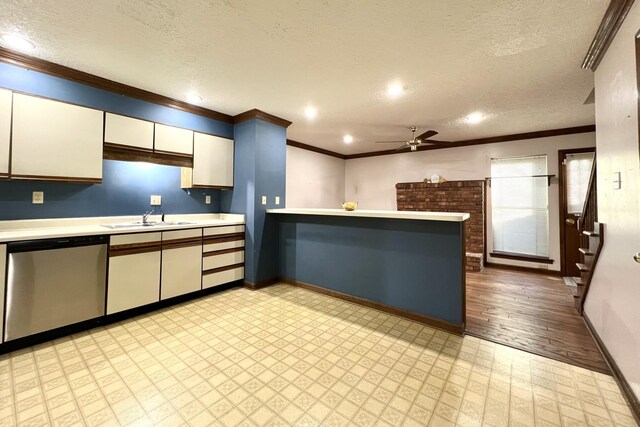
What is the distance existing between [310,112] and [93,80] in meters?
2.45

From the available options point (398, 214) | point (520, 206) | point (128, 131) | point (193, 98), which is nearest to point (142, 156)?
point (128, 131)

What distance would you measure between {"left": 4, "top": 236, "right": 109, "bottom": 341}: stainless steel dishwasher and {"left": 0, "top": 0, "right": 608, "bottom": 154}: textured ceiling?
66.9 inches

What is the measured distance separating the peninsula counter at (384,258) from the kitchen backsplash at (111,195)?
1308mm

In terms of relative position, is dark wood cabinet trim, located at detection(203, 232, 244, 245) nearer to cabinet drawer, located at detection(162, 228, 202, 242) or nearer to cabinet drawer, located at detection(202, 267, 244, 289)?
cabinet drawer, located at detection(162, 228, 202, 242)

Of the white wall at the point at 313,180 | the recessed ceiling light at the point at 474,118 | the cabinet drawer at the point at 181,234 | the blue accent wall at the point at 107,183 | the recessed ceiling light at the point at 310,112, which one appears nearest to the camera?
the blue accent wall at the point at 107,183

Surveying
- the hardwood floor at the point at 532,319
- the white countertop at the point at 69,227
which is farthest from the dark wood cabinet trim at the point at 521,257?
the white countertop at the point at 69,227

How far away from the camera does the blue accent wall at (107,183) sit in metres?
2.44

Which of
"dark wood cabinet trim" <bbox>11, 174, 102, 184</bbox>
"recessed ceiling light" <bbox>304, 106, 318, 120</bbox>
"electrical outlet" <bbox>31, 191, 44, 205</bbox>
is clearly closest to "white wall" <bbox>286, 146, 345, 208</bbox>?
"recessed ceiling light" <bbox>304, 106, 318, 120</bbox>

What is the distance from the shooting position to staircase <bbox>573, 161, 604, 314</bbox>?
2326 mm

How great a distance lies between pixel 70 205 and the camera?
2766 mm

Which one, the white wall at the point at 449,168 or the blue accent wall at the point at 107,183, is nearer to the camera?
the blue accent wall at the point at 107,183

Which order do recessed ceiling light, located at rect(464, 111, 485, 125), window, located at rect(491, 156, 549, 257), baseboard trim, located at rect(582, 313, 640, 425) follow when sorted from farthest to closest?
1. window, located at rect(491, 156, 549, 257)
2. recessed ceiling light, located at rect(464, 111, 485, 125)
3. baseboard trim, located at rect(582, 313, 640, 425)

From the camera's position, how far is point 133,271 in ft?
8.93

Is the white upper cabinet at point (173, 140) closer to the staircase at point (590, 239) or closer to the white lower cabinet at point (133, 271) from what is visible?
the white lower cabinet at point (133, 271)
